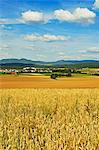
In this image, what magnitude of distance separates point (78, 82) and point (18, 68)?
254 inches

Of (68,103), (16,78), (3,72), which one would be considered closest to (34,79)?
(16,78)

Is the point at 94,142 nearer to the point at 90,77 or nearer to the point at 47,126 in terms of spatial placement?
the point at 47,126

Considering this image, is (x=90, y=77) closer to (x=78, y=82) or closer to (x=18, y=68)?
(x=78, y=82)

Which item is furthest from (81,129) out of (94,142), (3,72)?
(3,72)

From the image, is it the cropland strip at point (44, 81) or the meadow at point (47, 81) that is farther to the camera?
the cropland strip at point (44, 81)

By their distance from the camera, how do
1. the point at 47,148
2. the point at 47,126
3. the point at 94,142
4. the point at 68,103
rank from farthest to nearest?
the point at 68,103 → the point at 47,126 → the point at 94,142 → the point at 47,148

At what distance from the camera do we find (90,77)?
36656 millimetres

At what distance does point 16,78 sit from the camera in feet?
112

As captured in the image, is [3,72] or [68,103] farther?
[3,72]

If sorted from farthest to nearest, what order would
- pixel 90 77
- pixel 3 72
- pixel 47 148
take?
1. pixel 90 77
2. pixel 3 72
3. pixel 47 148

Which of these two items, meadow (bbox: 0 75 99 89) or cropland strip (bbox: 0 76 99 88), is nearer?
meadow (bbox: 0 75 99 89)

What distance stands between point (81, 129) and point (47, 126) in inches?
28.3

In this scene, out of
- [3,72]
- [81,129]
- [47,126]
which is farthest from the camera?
[3,72]

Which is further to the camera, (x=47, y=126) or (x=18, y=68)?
(x=18, y=68)
